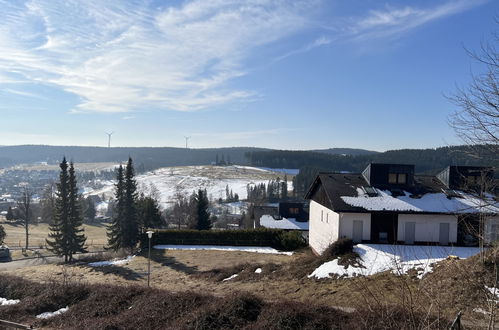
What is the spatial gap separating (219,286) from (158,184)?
566 feet

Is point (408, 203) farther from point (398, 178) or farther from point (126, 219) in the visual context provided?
point (126, 219)

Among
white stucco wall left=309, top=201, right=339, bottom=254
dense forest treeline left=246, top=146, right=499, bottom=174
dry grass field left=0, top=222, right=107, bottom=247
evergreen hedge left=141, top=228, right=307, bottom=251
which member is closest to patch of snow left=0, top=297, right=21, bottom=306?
dense forest treeline left=246, top=146, right=499, bottom=174

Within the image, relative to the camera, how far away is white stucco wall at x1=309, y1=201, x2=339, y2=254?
2469 centimetres

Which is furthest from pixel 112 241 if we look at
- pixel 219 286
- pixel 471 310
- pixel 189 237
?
pixel 471 310

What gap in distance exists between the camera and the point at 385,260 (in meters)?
18.8

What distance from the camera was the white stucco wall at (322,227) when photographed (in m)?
24.7

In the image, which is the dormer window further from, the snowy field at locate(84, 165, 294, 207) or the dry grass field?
the snowy field at locate(84, 165, 294, 207)

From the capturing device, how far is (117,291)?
14828 mm

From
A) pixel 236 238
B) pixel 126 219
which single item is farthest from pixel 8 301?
pixel 126 219

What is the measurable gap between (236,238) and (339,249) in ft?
57.0

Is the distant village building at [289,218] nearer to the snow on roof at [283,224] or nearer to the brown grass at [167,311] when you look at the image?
the snow on roof at [283,224]

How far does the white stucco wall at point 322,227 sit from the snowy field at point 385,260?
8.86ft

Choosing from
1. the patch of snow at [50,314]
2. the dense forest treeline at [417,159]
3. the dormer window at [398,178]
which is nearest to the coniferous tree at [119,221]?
the patch of snow at [50,314]

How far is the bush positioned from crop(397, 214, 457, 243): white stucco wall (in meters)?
4.30
